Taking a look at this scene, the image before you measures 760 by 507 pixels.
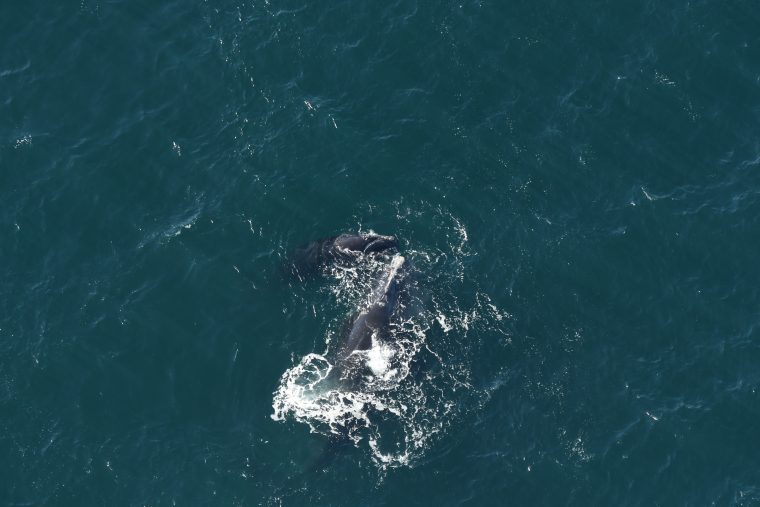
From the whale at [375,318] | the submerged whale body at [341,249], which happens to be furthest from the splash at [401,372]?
the submerged whale body at [341,249]

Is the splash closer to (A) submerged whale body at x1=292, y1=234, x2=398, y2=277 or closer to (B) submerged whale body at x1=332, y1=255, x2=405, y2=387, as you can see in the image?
(B) submerged whale body at x1=332, y1=255, x2=405, y2=387

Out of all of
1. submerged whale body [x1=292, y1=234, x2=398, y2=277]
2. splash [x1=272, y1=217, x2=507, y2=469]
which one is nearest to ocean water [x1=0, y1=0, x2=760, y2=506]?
splash [x1=272, y1=217, x2=507, y2=469]

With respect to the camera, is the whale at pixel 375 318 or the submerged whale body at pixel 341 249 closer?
the whale at pixel 375 318

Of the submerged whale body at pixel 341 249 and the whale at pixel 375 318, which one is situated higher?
the submerged whale body at pixel 341 249

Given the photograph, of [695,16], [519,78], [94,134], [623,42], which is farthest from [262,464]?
[695,16]

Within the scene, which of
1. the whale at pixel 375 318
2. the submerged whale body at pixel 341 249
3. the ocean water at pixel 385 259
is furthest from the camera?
the submerged whale body at pixel 341 249

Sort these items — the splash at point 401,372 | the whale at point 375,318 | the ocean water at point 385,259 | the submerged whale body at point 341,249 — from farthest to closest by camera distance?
the submerged whale body at point 341,249 < the whale at point 375,318 < the splash at point 401,372 < the ocean water at point 385,259

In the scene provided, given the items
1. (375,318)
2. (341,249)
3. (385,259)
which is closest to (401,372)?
(375,318)

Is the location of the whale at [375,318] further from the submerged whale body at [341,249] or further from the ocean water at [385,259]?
the submerged whale body at [341,249]
